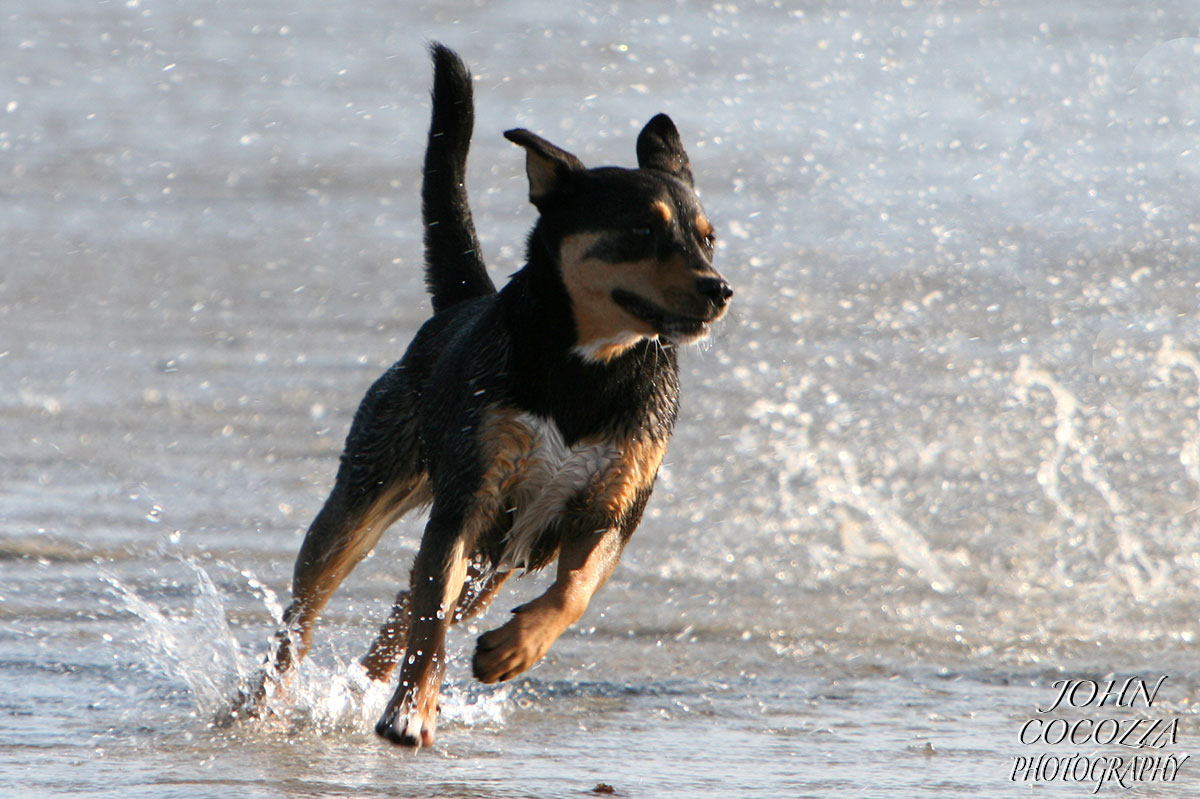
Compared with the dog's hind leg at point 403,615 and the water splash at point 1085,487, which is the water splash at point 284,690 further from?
the water splash at point 1085,487

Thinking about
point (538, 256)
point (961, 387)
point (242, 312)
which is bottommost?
point (242, 312)

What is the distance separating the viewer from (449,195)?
180 inches

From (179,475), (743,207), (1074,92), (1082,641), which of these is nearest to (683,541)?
(1082,641)

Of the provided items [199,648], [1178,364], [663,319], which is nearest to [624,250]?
[663,319]

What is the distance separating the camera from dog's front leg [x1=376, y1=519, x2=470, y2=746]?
347 cm

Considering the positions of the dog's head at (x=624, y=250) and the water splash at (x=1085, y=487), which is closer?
the dog's head at (x=624, y=250)

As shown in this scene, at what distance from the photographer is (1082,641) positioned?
4.71 meters

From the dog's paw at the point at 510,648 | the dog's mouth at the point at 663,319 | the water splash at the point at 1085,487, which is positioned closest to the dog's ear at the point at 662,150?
the dog's mouth at the point at 663,319

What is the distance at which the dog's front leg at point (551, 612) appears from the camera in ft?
11.2

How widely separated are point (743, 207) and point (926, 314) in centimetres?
216

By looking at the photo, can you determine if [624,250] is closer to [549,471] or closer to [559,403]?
[559,403]

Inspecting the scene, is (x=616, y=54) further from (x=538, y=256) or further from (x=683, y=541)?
(x=538, y=256)

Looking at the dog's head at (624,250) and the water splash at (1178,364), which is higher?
the dog's head at (624,250)

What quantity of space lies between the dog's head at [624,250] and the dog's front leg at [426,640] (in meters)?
0.57
